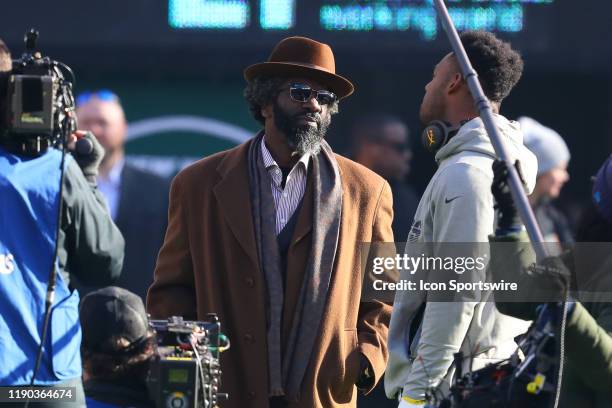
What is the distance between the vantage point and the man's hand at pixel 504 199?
4.67 m

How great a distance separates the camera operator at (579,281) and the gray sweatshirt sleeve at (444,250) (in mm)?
449

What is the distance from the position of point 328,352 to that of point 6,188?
142cm

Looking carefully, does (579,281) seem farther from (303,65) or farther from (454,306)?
(303,65)

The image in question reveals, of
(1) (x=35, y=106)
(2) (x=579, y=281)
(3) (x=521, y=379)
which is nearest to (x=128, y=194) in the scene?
(1) (x=35, y=106)

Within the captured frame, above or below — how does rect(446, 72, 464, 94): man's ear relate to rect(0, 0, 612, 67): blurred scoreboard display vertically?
above

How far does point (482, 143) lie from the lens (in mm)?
5672

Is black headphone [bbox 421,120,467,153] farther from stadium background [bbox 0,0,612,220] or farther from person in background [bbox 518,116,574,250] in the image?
stadium background [bbox 0,0,612,220]

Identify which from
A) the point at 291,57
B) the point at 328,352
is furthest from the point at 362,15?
the point at 328,352

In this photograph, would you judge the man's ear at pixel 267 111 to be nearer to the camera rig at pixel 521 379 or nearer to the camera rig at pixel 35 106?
the camera rig at pixel 35 106

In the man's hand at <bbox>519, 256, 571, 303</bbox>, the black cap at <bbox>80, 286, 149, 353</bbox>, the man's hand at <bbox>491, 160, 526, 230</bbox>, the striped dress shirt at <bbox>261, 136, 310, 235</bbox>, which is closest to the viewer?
the man's hand at <bbox>519, 256, 571, 303</bbox>

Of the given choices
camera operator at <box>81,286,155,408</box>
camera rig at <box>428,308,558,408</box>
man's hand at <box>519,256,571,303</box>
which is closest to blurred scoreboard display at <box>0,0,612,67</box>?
camera operator at <box>81,286,155,408</box>

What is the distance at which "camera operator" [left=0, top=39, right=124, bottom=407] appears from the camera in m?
5.17

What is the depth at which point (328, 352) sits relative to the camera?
6.02m

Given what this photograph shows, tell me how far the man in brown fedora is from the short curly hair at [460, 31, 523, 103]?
2.11 feet
